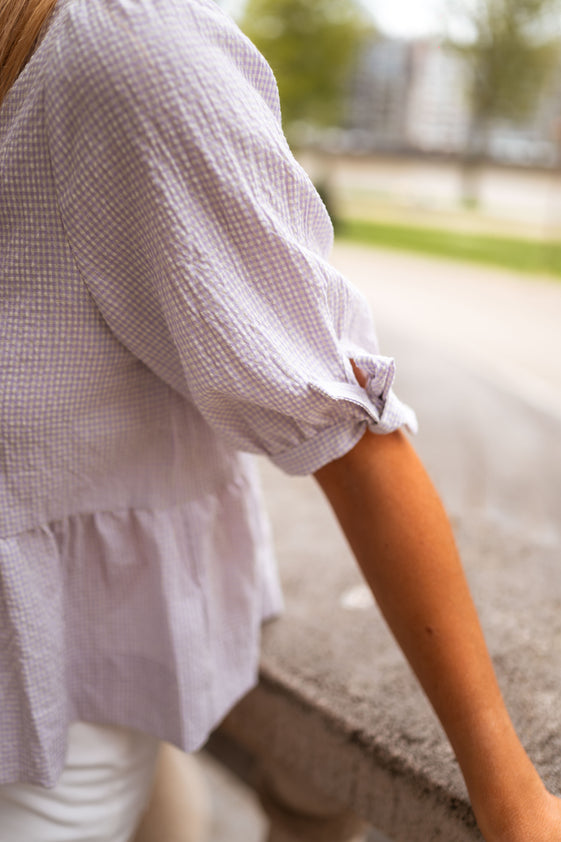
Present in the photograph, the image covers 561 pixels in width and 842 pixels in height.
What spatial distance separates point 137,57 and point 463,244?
4.34 metres

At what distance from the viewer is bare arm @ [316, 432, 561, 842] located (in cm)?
41

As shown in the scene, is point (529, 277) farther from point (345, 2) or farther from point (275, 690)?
point (275, 690)

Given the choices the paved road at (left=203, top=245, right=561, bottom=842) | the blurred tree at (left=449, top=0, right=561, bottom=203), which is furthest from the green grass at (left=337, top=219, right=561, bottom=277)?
the blurred tree at (left=449, top=0, right=561, bottom=203)

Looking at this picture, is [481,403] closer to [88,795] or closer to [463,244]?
[88,795]

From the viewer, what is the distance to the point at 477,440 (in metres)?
1.98

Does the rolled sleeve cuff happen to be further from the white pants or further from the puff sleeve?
the white pants

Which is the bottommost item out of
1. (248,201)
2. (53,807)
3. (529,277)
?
(529,277)

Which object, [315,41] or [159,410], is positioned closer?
[159,410]

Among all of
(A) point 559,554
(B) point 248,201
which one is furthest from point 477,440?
(B) point 248,201

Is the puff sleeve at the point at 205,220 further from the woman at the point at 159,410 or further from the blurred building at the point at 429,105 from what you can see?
the blurred building at the point at 429,105

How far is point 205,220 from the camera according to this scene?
1.16ft

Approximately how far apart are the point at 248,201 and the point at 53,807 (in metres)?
0.40

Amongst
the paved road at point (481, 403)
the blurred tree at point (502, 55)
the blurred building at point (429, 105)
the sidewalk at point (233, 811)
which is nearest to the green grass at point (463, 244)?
the paved road at point (481, 403)

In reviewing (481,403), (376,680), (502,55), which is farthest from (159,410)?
(502,55)
